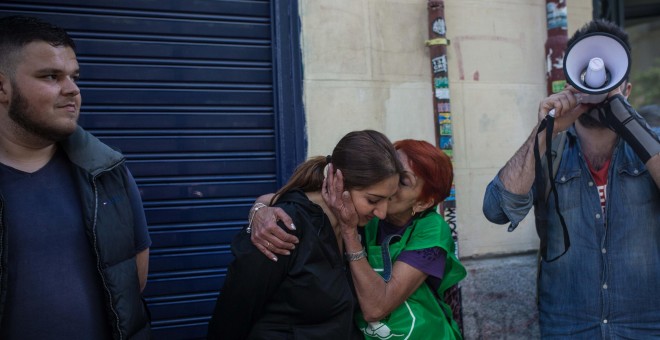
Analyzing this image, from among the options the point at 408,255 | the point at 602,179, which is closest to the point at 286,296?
the point at 408,255

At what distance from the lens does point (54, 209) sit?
88.3 inches

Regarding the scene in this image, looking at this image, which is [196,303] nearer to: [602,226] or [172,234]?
[172,234]

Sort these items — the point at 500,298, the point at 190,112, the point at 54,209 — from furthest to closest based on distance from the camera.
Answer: the point at 500,298 < the point at 190,112 < the point at 54,209

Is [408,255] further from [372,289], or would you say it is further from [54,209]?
[54,209]

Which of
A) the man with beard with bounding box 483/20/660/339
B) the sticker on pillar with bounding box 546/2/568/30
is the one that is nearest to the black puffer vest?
the man with beard with bounding box 483/20/660/339

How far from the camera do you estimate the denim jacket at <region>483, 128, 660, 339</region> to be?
258 centimetres

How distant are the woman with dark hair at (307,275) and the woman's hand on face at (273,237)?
29 millimetres

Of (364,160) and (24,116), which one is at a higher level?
(24,116)

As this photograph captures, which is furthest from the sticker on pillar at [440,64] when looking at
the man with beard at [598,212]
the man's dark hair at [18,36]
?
the man's dark hair at [18,36]

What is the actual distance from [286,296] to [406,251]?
573mm

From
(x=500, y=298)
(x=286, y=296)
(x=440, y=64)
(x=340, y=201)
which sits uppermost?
(x=440, y=64)

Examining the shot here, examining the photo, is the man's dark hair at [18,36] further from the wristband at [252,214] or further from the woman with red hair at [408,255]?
the woman with red hair at [408,255]

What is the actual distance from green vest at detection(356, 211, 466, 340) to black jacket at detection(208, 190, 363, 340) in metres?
0.25

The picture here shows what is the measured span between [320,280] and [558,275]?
3.85 feet
